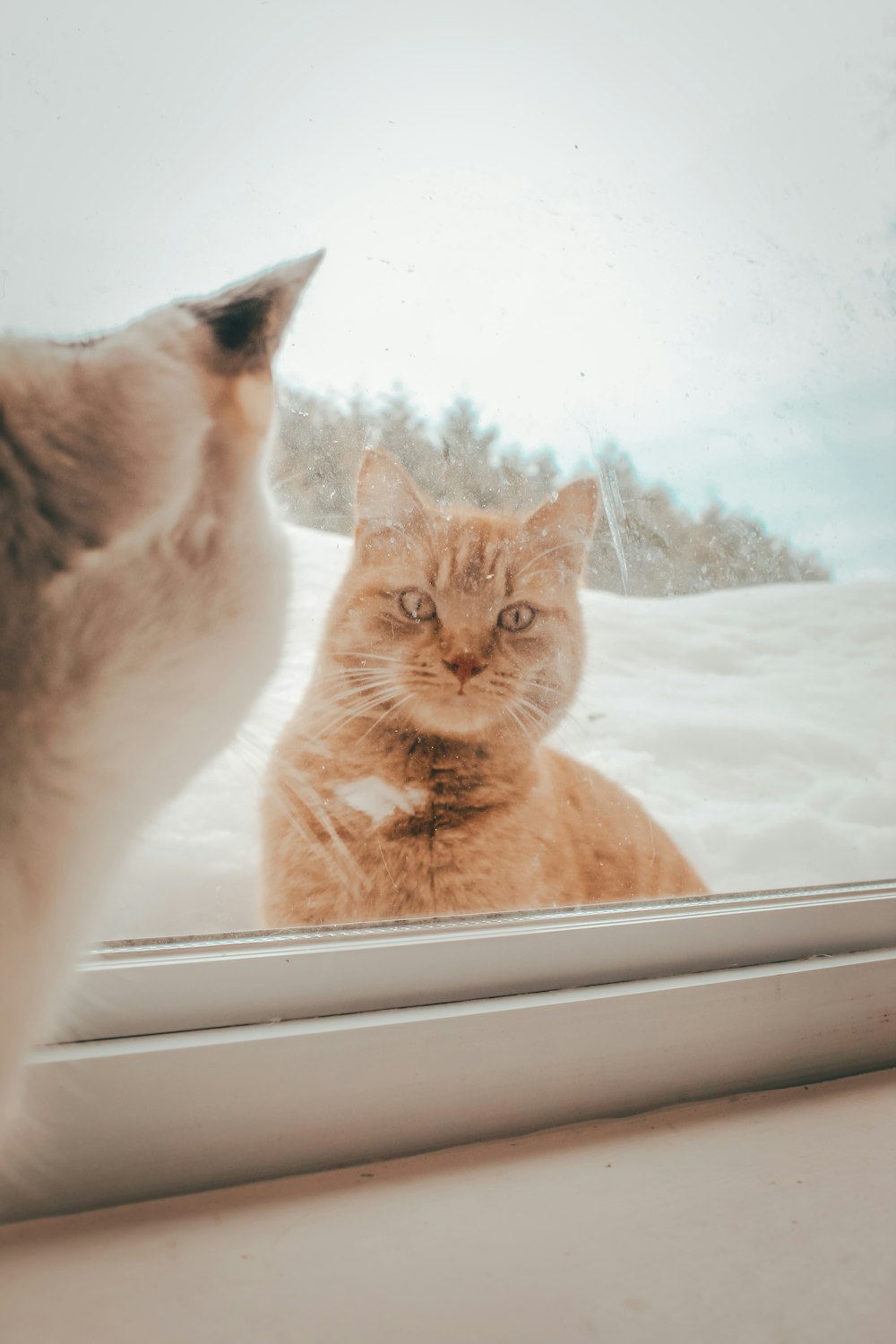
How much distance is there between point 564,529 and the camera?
0.83m

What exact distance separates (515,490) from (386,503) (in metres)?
0.12

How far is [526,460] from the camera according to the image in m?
0.78

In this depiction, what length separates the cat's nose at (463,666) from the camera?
2.65ft

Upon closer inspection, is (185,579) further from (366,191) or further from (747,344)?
(747,344)

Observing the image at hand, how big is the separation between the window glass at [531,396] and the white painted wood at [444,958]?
2.4 inches

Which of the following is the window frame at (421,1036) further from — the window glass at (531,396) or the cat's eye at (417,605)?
the cat's eye at (417,605)

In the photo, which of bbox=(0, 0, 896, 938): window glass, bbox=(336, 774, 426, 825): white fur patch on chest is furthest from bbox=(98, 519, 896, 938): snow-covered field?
bbox=(336, 774, 426, 825): white fur patch on chest

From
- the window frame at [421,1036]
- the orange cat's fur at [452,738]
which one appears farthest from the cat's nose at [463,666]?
the window frame at [421,1036]

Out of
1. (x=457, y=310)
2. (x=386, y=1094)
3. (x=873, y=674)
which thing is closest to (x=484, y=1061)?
(x=386, y=1094)

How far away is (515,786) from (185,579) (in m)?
0.52

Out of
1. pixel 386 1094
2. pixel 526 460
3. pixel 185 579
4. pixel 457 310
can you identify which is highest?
pixel 457 310

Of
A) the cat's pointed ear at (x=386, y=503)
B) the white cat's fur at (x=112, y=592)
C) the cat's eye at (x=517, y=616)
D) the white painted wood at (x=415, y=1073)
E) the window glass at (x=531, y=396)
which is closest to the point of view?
the white cat's fur at (x=112, y=592)

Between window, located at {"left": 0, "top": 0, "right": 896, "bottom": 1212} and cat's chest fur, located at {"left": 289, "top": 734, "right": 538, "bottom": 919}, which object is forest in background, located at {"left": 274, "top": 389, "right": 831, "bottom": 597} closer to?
window, located at {"left": 0, "top": 0, "right": 896, "bottom": 1212}

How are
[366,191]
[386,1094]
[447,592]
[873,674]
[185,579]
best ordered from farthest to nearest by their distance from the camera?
[873,674] → [447,592] → [366,191] → [386,1094] → [185,579]
